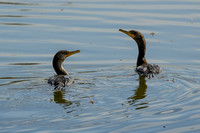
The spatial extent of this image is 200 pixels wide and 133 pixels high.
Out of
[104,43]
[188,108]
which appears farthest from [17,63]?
[188,108]

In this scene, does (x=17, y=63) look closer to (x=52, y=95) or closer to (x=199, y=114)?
(x=52, y=95)

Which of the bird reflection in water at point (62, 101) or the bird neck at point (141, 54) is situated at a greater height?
the bird neck at point (141, 54)

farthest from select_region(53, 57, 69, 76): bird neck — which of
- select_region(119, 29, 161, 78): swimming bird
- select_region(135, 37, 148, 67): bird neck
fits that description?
select_region(135, 37, 148, 67): bird neck

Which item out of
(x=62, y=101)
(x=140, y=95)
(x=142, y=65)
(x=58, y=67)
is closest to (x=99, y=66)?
(x=142, y=65)

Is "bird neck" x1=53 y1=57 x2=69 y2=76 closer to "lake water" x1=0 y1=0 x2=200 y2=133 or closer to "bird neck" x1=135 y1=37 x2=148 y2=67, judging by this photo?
"lake water" x1=0 y1=0 x2=200 y2=133

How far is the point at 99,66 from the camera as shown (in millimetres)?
13273

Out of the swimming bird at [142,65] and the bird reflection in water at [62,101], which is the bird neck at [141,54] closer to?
the swimming bird at [142,65]

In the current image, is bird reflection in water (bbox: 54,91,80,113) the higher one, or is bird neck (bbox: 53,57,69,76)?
bird neck (bbox: 53,57,69,76)

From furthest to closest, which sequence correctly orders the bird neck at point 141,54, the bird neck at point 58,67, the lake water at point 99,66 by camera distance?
1. the bird neck at point 141,54
2. the bird neck at point 58,67
3. the lake water at point 99,66

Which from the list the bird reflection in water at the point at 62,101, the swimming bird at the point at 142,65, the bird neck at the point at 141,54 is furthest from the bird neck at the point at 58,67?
the bird neck at the point at 141,54

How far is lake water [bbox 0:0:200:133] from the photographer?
8688 mm

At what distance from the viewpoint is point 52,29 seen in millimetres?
17234

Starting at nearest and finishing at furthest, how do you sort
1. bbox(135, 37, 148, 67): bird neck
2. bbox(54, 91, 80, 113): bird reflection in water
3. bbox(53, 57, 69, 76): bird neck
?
bbox(54, 91, 80, 113): bird reflection in water < bbox(53, 57, 69, 76): bird neck < bbox(135, 37, 148, 67): bird neck

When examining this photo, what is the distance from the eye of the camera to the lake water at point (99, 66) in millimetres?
8688
